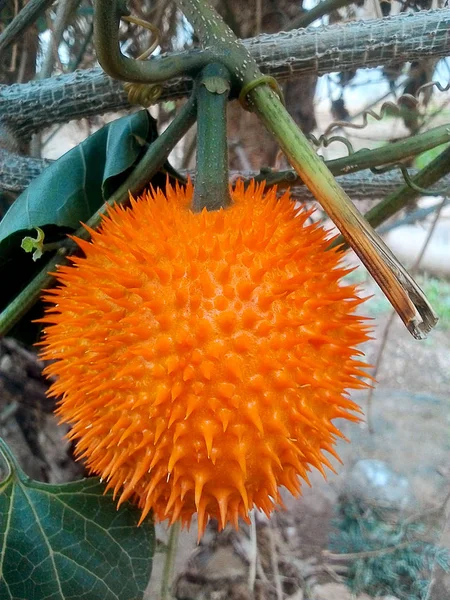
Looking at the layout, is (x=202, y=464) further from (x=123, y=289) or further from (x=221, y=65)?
(x=221, y=65)

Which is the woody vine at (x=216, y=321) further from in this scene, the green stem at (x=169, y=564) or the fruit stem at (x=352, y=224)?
the green stem at (x=169, y=564)

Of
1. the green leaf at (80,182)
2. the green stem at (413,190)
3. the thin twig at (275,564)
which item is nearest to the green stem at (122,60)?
the green leaf at (80,182)

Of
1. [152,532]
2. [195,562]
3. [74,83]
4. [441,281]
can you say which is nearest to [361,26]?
[74,83]

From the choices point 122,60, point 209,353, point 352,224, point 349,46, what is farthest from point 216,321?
point 349,46

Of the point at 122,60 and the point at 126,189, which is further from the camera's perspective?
the point at 126,189

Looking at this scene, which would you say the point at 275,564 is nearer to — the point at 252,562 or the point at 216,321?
the point at 252,562

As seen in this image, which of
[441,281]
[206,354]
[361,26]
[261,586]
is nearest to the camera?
[206,354]

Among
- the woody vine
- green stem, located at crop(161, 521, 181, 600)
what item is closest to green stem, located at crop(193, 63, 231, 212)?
the woody vine
